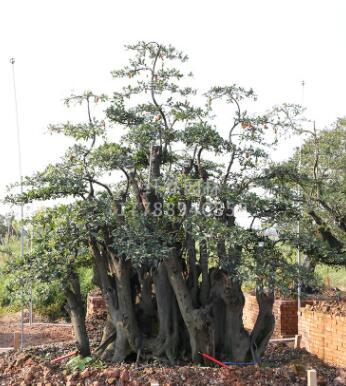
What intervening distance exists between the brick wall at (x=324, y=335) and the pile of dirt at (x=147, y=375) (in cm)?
Result: 122

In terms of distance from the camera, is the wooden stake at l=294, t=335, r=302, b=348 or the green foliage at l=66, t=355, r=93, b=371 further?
the wooden stake at l=294, t=335, r=302, b=348

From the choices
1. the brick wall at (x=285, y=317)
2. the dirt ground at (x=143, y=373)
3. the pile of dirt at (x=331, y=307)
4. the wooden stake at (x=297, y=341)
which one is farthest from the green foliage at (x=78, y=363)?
the brick wall at (x=285, y=317)

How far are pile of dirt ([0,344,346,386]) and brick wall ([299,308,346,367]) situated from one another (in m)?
1.22

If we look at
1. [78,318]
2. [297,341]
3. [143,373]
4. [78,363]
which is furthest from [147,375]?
[297,341]

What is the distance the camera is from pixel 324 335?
33.7 ft

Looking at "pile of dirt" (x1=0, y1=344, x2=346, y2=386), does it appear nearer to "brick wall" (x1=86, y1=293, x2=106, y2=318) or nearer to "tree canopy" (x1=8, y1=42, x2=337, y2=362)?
"tree canopy" (x1=8, y1=42, x2=337, y2=362)

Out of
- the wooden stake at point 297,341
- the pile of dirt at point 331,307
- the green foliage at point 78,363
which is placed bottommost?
the wooden stake at point 297,341

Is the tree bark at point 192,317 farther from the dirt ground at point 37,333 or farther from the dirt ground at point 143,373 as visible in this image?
the dirt ground at point 37,333

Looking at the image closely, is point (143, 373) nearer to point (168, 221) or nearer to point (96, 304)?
point (168, 221)

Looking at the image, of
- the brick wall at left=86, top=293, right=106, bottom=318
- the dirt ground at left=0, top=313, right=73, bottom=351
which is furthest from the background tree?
the dirt ground at left=0, top=313, right=73, bottom=351

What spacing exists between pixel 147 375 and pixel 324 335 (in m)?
3.93

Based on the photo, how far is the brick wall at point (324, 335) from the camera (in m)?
9.87

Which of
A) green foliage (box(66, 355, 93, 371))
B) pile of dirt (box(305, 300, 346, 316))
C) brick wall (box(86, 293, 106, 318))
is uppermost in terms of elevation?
brick wall (box(86, 293, 106, 318))

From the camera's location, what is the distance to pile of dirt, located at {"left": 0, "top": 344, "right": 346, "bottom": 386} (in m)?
7.41
